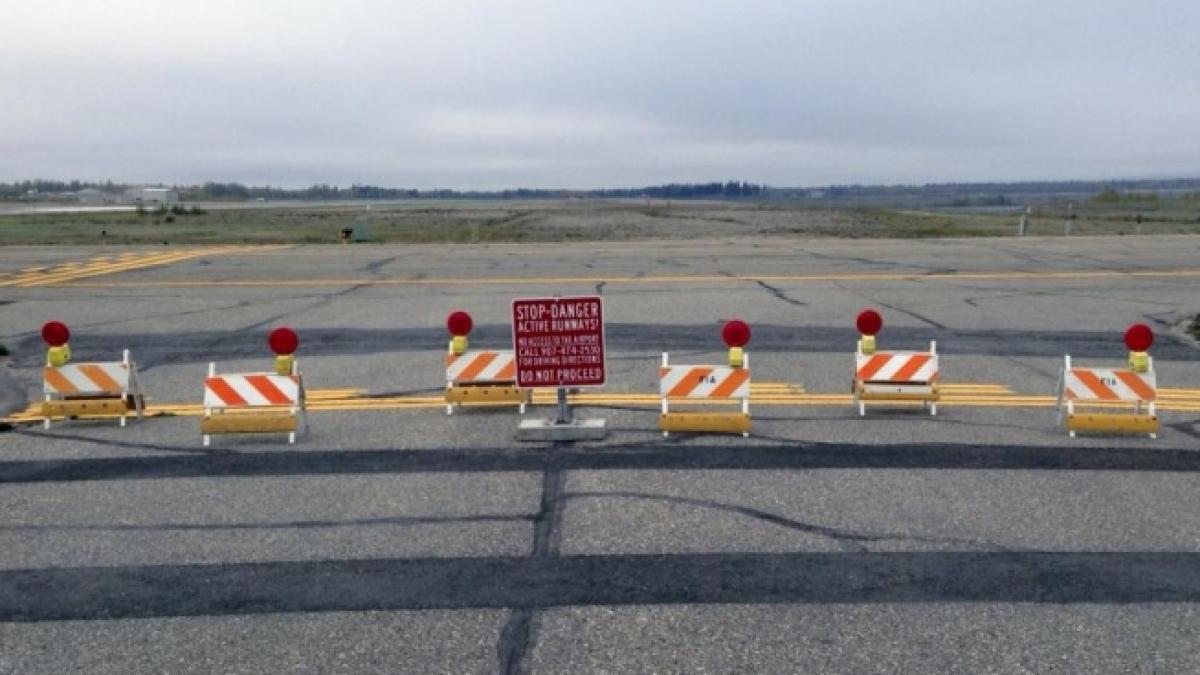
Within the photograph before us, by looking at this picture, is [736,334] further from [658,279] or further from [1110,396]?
[658,279]

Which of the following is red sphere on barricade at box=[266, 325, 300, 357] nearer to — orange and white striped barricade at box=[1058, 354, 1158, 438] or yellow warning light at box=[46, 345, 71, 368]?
yellow warning light at box=[46, 345, 71, 368]

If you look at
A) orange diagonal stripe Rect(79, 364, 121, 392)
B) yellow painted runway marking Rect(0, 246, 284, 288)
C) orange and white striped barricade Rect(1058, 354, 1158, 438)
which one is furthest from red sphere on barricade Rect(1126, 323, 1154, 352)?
yellow painted runway marking Rect(0, 246, 284, 288)

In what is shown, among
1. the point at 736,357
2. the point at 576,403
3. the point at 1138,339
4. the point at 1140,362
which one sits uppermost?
the point at 1138,339

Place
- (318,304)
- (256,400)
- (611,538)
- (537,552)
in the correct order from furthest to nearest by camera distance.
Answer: (318,304)
(256,400)
(611,538)
(537,552)

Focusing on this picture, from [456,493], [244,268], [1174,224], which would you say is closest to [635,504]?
[456,493]

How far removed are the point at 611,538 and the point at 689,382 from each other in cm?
333

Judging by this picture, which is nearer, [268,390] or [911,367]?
[268,390]

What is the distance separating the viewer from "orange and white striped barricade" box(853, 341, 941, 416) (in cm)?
1016

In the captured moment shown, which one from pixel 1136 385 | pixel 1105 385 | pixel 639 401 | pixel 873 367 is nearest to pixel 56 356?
pixel 639 401

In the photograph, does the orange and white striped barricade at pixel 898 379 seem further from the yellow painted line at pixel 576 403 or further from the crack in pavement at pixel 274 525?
the crack in pavement at pixel 274 525

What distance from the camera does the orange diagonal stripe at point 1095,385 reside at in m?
9.45

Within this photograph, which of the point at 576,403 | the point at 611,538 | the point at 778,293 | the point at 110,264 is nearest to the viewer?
the point at 611,538

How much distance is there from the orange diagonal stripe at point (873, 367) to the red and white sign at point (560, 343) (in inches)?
107

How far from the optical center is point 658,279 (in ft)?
76.3
